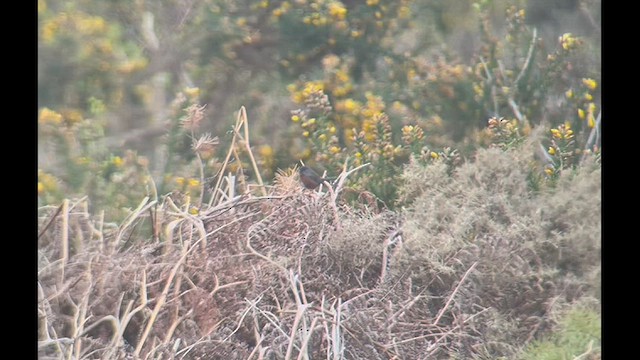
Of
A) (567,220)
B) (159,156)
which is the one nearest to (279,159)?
(159,156)

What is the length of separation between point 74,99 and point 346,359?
1.59m

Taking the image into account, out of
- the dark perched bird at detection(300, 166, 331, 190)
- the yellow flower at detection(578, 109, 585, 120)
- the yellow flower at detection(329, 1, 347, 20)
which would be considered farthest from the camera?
the yellow flower at detection(329, 1, 347, 20)

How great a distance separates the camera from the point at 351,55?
382cm

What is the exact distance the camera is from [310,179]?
3240mm

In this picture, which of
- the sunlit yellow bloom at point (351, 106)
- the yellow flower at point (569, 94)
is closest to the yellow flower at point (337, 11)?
the sunlit yellow bloom at point (351, 106)

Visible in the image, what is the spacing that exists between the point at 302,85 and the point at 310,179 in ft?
2.03

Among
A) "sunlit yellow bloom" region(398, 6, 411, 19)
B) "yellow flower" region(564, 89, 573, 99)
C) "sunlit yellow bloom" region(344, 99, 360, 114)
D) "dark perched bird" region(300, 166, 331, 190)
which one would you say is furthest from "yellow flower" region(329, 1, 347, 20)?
"yellow flower" region(564, 89, 573, 99)

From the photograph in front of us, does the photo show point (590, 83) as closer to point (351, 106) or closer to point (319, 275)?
point (351, 106)

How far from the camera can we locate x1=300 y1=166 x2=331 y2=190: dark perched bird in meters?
3.21

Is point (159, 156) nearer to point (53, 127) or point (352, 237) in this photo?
point (53, 127)

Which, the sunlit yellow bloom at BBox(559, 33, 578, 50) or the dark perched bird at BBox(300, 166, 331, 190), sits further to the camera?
the sunlit yellow bloom at BBox(559, 33, 578, 50)

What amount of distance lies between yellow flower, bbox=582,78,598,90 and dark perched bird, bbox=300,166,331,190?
108 cm

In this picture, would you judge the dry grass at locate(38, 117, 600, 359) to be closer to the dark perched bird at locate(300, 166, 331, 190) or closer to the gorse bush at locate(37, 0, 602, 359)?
the gorse bush at locate(37, 0, 602, 359)

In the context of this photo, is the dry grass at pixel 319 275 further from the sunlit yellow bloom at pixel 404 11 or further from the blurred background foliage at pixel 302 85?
the sunlit yellow bloom at pixel 404 11
